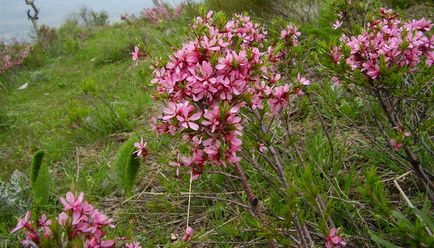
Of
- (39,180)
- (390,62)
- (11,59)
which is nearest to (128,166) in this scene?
(39,180)

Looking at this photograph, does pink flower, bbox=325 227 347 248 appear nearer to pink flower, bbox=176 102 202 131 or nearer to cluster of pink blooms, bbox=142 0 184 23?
pink flower, bbox=176 102 202 131

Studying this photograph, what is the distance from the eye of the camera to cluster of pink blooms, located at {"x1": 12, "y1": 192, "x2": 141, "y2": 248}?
3.95 feet

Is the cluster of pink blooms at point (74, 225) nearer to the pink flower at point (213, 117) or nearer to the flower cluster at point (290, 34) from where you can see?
the pink flower at point (213, 117)

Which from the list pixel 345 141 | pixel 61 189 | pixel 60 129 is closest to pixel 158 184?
pixel 61 189

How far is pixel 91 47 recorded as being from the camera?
11992 mm

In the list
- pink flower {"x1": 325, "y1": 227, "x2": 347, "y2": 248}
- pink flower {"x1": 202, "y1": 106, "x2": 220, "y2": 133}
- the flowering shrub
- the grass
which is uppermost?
pink flower {"x1": 202, "y1": 106, "x2": 220, "y2": 133}

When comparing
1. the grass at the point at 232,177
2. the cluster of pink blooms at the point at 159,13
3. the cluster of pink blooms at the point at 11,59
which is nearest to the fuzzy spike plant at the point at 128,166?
the grass at the point at 232,177

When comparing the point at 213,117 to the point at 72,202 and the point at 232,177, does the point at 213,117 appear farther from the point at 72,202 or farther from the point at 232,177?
the point at 232,177

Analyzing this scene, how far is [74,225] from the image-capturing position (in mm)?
1253

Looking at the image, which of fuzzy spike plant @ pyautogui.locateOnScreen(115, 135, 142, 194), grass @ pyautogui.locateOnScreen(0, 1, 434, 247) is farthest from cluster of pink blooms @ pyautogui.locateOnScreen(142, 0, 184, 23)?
fuzzy spike plant @ pyautogui.locateOnScreen(115, 135, 142, 194)

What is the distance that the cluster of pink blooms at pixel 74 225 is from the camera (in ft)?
3.95

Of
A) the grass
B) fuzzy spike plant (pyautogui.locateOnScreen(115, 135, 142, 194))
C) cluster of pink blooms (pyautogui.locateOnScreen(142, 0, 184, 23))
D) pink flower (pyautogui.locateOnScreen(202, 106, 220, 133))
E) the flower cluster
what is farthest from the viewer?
cluster of pink blooms (pyautogui.locateOnScreen(142, 0, 184, 23))

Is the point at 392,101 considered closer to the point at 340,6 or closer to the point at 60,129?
the point at 340,6

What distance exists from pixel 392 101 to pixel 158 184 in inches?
67.5
